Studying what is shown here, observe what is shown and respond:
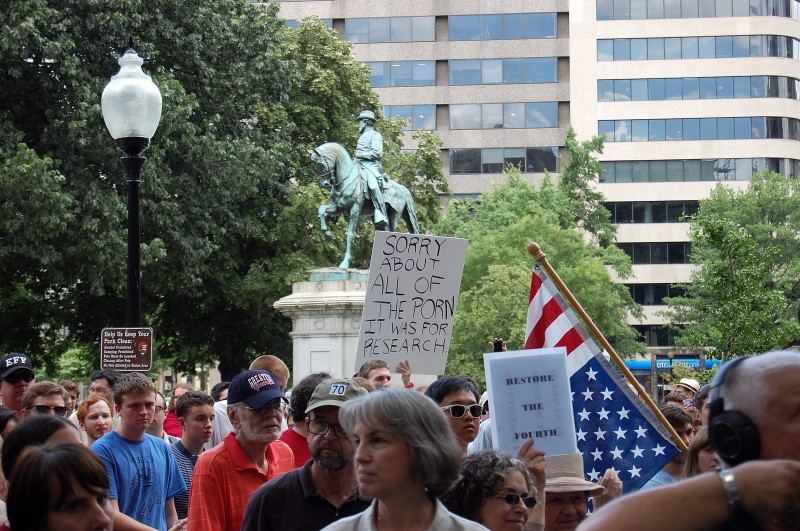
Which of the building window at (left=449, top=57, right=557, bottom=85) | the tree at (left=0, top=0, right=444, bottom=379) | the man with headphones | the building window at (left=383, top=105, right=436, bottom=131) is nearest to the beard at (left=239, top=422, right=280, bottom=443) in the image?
the man with headphones

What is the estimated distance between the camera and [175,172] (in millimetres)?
30016

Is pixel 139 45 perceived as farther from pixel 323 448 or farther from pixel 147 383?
pixel 323 448

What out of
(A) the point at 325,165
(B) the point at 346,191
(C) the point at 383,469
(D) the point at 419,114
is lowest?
(C) the point at 383,469

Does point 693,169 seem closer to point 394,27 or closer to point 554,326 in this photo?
point 394,27

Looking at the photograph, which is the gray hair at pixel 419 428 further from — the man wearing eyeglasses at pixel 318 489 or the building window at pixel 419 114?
the building window at pixel 419 114

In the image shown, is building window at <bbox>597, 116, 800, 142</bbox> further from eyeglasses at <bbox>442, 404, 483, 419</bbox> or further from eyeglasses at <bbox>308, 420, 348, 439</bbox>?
eyeglasses at <bbox>308, 420, 348, 439</bbox>

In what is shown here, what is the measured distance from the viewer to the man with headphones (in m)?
1.97

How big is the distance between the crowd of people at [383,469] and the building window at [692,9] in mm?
66112

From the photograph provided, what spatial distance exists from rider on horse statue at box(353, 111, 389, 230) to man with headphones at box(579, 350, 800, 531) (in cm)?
2047

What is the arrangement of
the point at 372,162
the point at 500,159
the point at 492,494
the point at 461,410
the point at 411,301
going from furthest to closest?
the point at 500,159
the point at 372,162
the point at 411,301
the point at 461,410
the point at 492,494

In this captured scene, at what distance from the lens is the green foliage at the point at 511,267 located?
45969mm

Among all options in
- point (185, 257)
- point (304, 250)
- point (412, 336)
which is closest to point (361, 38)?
point (304, 250)

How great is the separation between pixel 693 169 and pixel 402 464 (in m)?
69.6

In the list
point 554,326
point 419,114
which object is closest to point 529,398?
point 554,326
